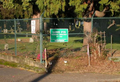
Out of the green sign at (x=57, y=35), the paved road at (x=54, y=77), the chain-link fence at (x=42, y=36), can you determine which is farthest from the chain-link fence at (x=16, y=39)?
the paved road at (x=54, y=77)

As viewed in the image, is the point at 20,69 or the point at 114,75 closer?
the point at 114,75

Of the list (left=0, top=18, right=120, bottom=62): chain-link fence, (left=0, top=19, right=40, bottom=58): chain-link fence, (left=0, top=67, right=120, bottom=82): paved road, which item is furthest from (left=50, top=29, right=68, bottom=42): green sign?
(left=0, top=67, right=120, bottom=82): paved road

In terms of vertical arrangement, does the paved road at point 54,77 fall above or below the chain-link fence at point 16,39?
below

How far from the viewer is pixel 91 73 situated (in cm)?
903

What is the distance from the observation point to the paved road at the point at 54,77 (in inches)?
314

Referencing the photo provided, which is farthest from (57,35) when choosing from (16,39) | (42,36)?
(16,39)

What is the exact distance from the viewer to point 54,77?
27.5 feet

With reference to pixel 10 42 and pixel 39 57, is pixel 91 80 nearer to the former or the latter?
pixel 39 57

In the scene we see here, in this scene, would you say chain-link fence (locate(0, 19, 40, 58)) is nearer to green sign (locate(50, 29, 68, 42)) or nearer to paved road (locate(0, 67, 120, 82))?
green sign (locate(50, 29, 68, 42))

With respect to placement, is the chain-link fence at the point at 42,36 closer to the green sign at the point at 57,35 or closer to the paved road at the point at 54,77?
the green sign at the point at 57,35

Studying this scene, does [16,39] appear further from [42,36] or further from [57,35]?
[57,35]

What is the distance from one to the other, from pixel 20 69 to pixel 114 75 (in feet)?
13.4

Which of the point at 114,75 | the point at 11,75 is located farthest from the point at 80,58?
the point at 11,75

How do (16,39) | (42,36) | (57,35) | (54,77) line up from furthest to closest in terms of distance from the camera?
(16,39)
(57,35)
(42,36)
(54,77)
